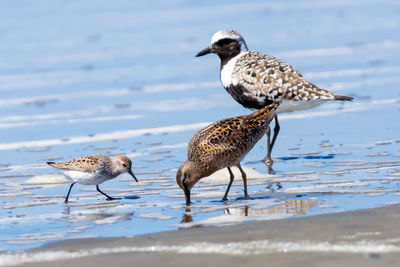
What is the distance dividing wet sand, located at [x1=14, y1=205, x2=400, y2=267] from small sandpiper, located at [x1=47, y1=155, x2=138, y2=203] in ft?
8.04

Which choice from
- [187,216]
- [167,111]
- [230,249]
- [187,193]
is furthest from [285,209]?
[167,111]

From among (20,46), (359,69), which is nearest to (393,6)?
(359,69)

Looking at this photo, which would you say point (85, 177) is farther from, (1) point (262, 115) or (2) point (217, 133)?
(1) point (262, 115)

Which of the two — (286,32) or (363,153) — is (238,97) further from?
(286,32)

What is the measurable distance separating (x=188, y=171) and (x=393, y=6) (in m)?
15.9

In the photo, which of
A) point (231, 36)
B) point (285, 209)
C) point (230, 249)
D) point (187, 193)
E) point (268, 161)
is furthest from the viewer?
point (231, 36)

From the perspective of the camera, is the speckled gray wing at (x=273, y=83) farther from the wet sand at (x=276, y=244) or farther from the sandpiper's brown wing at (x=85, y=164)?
the wet sand at (x=276, y=244)

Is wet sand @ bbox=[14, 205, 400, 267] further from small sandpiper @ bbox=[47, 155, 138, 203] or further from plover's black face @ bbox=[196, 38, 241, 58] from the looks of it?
plover's black face @ bbox=[196, 38, 241, 58]

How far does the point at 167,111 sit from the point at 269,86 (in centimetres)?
257

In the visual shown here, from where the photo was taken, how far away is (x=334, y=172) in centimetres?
1014

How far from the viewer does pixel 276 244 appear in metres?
6.36

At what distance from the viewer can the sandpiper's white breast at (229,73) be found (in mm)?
12334

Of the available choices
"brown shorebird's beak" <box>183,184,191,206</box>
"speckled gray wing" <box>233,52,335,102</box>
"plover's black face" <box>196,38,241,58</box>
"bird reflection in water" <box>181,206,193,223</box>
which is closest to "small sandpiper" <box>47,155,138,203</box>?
"brown shorebird's beak" <box>183,184,191,206</box>

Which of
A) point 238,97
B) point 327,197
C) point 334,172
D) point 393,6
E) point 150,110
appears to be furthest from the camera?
point 393,6
